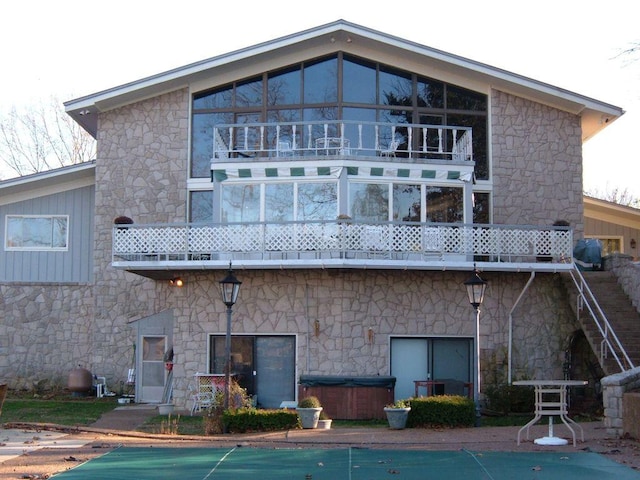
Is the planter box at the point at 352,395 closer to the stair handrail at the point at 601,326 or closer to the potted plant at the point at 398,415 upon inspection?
A: the potted plant at the point at 398,415

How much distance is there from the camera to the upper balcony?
69.4 ft

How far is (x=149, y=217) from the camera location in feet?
80.0

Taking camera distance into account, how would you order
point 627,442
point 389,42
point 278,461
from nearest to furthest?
point 278,461, point 627,442, point 389,42

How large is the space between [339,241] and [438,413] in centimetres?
491

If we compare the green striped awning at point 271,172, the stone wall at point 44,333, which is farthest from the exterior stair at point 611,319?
the stone wall at point 44,333

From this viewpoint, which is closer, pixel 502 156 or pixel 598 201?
pixel 502 156

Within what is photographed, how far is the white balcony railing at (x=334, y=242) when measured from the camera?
21.2m

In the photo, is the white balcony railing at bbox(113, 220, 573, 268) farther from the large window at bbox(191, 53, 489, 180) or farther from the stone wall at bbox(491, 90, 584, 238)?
the large window at bbox(191, 53, 489, 180)

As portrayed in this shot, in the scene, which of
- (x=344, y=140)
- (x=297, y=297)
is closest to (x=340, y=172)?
(x=344, y=140)

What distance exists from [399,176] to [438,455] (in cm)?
942

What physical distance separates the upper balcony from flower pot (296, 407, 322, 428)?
4.37 meters

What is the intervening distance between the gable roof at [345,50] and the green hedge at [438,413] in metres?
9.57

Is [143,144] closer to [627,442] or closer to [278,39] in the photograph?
[278,39]

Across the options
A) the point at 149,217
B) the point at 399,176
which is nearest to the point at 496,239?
the point at 399,176
